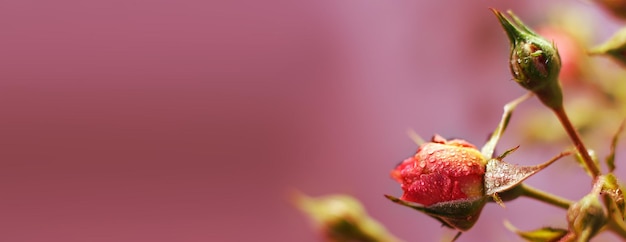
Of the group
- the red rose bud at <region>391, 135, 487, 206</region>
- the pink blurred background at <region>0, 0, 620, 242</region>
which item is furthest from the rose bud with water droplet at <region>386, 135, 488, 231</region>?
the pink blurred background at <region>0, 0, 620, 242</region>

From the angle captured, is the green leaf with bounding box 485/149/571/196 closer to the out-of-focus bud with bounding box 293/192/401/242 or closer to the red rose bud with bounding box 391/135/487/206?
the red rose bud with bounding box 391/135/487/206

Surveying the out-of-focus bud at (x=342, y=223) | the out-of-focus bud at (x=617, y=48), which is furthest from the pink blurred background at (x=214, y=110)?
the out-of-focus bud at (x=617, y=48)

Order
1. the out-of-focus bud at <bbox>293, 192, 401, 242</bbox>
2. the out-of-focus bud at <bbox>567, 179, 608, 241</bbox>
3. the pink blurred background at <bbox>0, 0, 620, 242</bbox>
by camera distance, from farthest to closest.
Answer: the pink blurred background at <bbox>0, 0, 620, 242</bbox>
the out-of-focus bud at <bbox>293, 192, 401, 242</bbox>
the out-of-focus bud at <bbox>567, 179, 608, 241</bbox>

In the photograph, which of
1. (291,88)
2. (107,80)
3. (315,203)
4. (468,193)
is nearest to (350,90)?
(291,88)

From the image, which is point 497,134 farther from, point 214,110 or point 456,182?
point 214,110

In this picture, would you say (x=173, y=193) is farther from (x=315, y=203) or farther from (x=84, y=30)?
(x=315, y=203)
